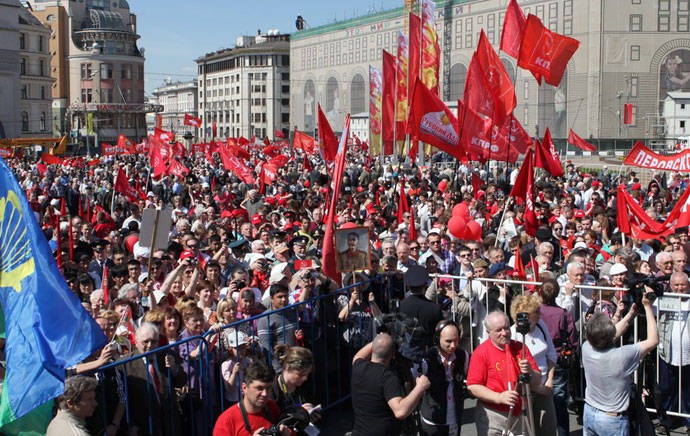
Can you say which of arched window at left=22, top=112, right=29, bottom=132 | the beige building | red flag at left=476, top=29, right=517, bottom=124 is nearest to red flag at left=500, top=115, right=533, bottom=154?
red flag at left=476, top=29, right=517, bottom=124

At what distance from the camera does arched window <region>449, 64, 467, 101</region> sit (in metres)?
70.8

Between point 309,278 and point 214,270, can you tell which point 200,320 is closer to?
point 309,278

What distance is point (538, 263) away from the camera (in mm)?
8914

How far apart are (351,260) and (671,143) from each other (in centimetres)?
5893

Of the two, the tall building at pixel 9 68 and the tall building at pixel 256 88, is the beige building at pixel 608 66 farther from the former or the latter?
the tall building at pixel 256 88

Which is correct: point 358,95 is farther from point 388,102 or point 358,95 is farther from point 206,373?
point 206,373

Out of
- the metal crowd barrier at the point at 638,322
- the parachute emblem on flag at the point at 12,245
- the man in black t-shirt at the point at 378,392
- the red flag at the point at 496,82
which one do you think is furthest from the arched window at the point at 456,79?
the parachute emblem on flag at the point at 12,245

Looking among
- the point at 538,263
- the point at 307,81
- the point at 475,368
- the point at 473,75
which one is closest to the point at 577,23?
the point at 307,81

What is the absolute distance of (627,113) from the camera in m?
61.5

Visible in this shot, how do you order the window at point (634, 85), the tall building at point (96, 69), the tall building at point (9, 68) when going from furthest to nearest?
the tall building at point (96, 69) → the tall building at point (9, 68) → the window at point (634, 85)

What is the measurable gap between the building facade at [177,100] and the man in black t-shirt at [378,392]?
431 ft

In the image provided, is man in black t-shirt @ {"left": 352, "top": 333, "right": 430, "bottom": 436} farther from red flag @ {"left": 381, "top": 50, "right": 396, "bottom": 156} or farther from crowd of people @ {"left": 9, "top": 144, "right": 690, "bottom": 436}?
red flag @ {"left": 381, "top": 50, "right": 396, "bottom": 156}

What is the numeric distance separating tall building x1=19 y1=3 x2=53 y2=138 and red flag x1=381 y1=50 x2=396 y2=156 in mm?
58301

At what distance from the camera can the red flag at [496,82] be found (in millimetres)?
16281
